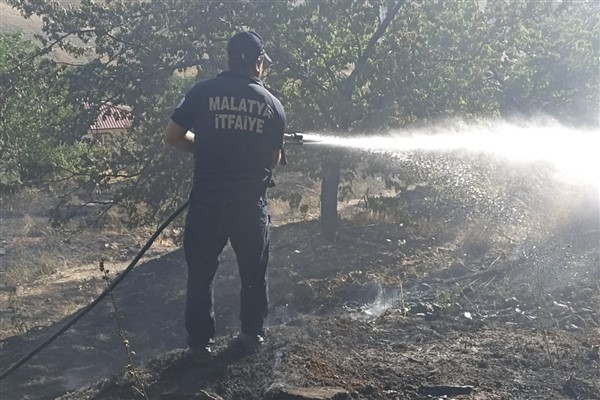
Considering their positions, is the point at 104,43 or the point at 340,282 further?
the point at 104,43

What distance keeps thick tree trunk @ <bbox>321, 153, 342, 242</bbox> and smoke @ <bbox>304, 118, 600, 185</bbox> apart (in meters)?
0.81

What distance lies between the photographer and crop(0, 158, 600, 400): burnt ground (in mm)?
4348

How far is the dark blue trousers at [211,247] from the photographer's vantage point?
442 cm

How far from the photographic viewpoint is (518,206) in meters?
13.0

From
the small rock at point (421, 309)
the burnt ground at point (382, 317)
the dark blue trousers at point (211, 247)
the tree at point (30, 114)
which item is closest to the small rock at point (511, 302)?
the burnt ground at point (382, 317)

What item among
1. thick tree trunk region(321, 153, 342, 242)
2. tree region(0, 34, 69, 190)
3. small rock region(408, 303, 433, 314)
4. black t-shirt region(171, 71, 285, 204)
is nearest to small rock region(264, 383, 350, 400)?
black t-shirt region(171, 71, 285, 204)

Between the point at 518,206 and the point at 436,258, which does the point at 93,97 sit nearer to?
the point at 436,258

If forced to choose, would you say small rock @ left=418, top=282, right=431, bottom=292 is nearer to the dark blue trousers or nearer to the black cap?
the dark blue trousers

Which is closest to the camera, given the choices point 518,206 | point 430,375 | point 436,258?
point 430,375

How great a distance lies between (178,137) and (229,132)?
1.09 ft

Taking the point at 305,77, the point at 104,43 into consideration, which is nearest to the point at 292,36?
the point at 305,77

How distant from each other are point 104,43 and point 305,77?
9.93 ft

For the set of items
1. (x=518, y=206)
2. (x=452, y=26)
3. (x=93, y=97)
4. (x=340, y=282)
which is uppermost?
(x=452, y=26)

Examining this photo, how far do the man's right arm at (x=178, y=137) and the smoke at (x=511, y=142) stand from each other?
14.3 ft
